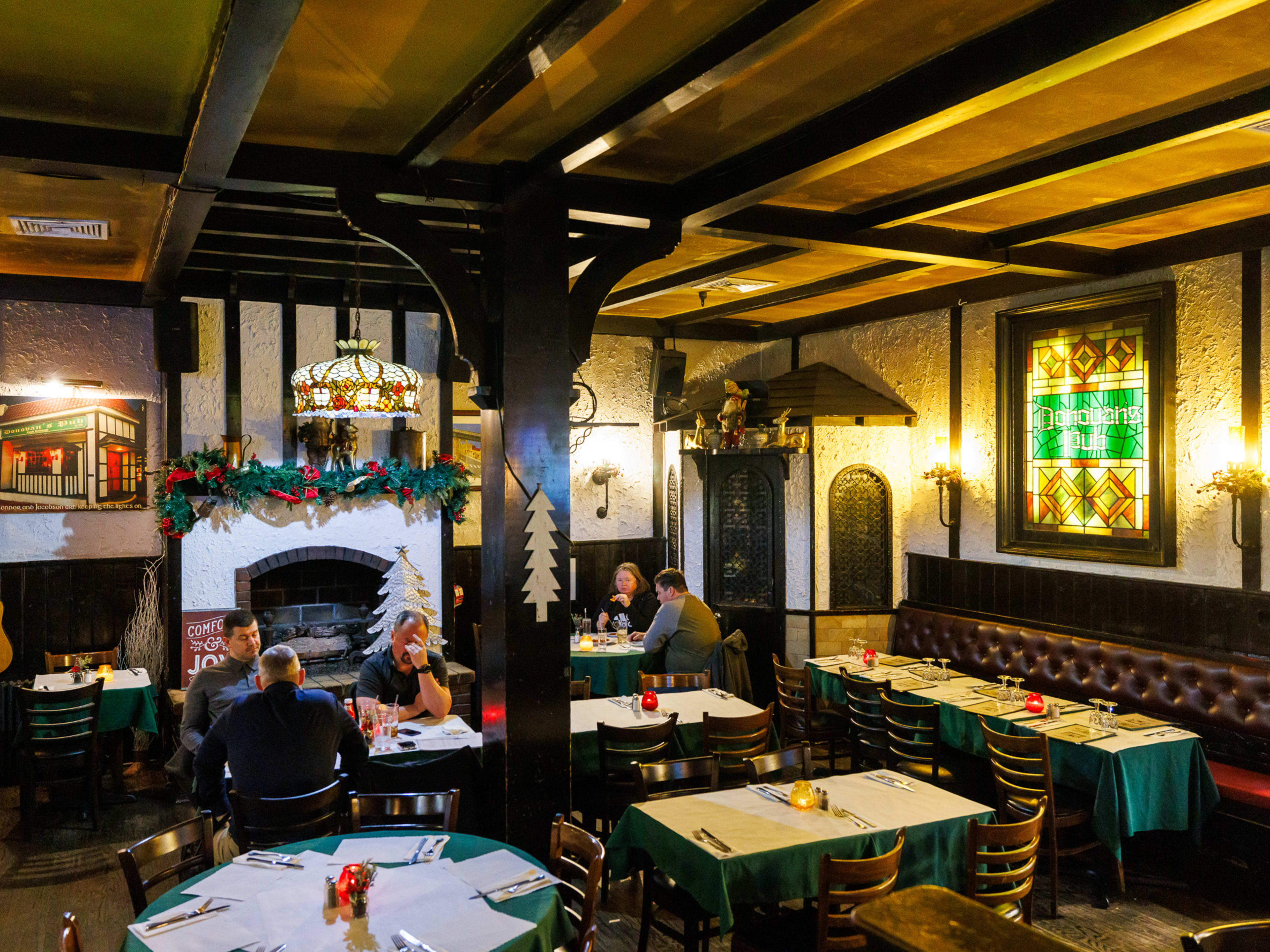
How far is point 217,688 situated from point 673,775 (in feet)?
8.25

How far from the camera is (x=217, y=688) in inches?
197

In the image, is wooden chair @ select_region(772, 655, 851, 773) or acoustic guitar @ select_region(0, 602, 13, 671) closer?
wooden chair @ select_region(772, 655, 851, 773)

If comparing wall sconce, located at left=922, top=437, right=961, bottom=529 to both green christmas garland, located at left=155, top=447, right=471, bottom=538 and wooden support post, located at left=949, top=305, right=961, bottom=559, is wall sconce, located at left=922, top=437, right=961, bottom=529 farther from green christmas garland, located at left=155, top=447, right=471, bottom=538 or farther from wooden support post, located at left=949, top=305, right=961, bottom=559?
green christmas garland, located at left=155, top=447, right=471, bottom=538

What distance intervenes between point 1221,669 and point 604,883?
13.3 ft

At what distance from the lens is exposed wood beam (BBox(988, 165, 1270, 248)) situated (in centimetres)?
503

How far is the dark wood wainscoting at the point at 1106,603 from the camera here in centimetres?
586

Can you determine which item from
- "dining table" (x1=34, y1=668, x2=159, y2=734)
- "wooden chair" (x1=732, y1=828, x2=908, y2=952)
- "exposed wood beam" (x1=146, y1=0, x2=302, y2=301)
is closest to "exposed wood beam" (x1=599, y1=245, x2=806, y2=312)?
"exposed wood beam" (x1=146, y1=0, x2=302, y2=301)

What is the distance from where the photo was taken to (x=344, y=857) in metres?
3.38

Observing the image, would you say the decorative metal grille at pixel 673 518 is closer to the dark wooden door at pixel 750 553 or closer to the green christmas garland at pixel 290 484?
the dark wooden door at pixel 750 553

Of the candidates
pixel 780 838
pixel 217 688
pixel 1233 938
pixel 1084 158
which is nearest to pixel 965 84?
pixel 1084 158

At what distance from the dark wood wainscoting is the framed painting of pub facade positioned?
7.4 inches

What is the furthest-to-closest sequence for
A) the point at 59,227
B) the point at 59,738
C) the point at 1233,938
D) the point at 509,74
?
the point at 59,738
the point at 59,227
the point at 509,74
the point at 1233,938

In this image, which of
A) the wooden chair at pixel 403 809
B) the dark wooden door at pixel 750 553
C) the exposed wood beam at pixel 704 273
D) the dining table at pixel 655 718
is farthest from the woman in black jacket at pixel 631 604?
the wooden chair at pixel 403 809

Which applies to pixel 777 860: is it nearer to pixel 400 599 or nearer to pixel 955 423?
pixel 400 599
